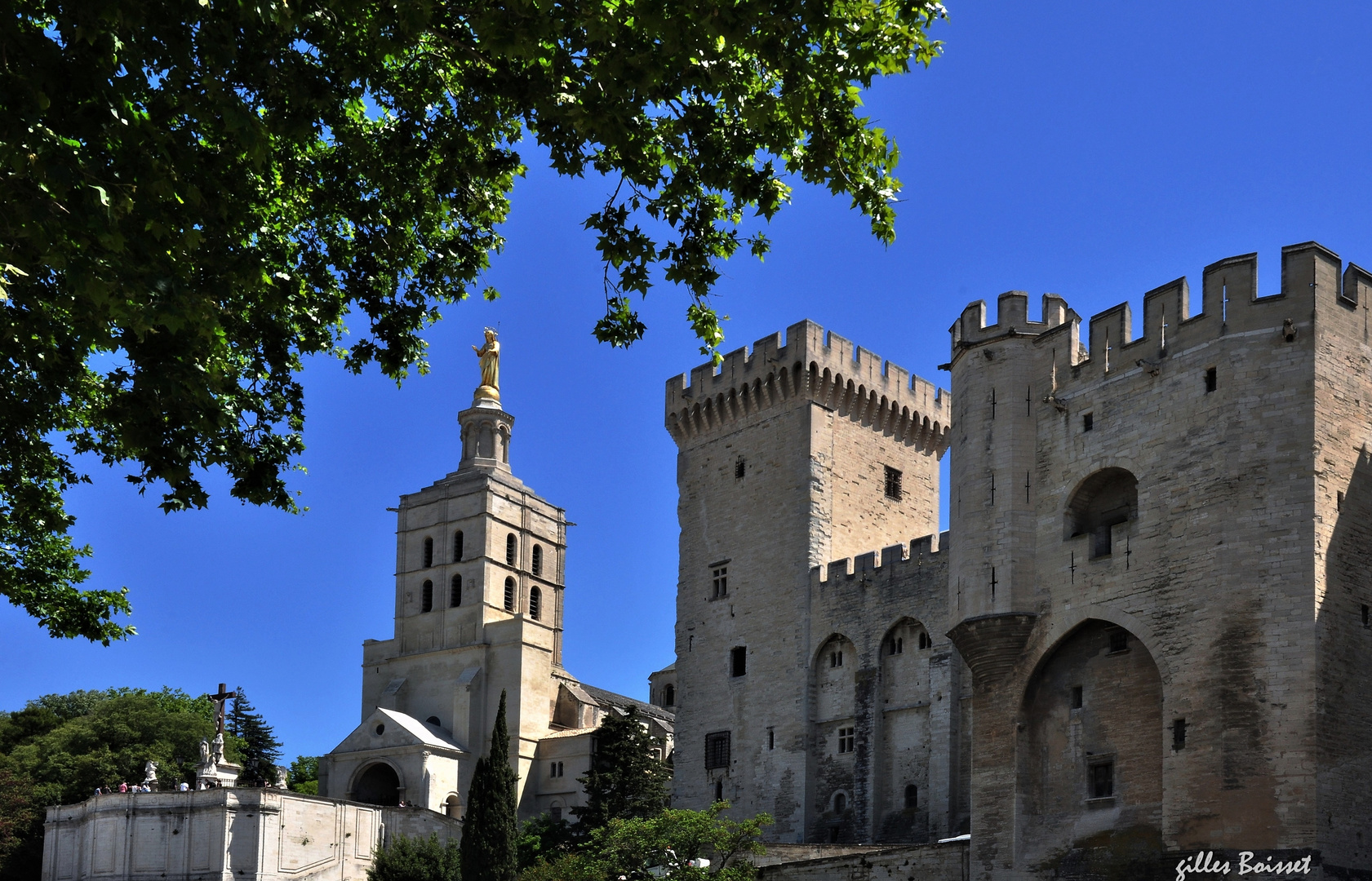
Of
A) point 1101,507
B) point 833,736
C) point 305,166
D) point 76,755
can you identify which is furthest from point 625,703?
point 305,166

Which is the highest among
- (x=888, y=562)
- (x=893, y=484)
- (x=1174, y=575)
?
(x=893, y=484)

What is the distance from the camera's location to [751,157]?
15273mm

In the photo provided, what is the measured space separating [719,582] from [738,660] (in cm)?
261

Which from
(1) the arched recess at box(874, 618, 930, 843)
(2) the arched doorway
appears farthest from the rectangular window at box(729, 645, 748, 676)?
(2) the arched doorway

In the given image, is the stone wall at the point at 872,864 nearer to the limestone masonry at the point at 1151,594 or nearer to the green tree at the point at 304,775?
the limestone masonry at the point at 1151,594

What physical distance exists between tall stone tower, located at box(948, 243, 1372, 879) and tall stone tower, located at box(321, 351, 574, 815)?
3699 cm

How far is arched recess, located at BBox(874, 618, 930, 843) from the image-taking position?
40.1 meters

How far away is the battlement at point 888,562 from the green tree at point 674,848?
8.71 metres

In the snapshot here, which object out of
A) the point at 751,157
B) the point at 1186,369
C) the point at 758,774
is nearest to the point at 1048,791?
the point at 1186,369

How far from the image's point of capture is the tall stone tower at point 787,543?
141ft

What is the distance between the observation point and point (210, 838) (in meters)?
51.7

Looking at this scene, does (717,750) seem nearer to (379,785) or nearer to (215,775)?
(215,775)

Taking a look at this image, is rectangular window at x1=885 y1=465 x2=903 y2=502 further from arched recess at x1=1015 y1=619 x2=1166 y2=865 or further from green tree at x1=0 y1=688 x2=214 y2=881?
green tree at x1=0 y1=688 x2=214 y2=881

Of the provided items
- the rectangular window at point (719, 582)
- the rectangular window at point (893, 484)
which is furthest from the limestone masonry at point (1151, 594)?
the rectangular window at point (893, 484)
